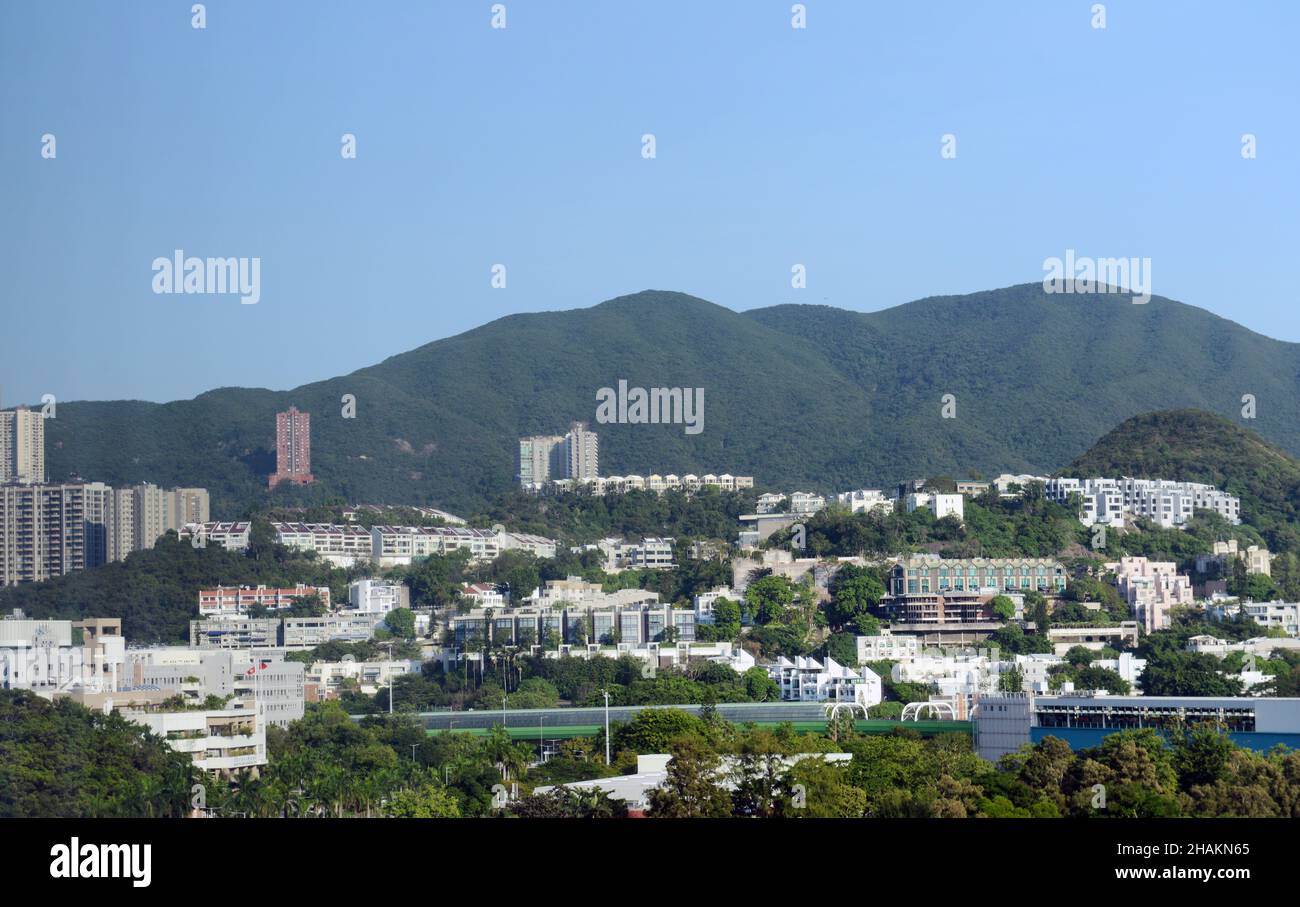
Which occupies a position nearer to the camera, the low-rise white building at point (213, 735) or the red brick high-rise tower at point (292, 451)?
the low-rise white building at point (213, 735)

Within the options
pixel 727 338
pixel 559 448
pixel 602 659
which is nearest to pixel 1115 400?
pixel 727 338

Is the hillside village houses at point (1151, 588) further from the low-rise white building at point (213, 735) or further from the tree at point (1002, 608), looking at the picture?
the low-rise white building at point (213, 735)

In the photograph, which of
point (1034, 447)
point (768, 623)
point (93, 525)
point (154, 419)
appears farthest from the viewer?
point (1034, 447)

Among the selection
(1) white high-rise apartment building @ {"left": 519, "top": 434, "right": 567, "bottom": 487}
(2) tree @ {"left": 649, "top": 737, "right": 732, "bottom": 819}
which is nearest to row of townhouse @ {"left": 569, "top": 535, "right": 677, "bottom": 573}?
(1) white high-rise apartment building @ {"left": 519, "top": 434, "right": 567, "bottom": 487}

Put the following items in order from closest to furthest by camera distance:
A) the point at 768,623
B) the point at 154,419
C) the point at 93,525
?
1. the point at 93,525
2. the point at 768,623
3. the point at 154,419

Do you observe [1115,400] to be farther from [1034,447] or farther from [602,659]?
[602,659]

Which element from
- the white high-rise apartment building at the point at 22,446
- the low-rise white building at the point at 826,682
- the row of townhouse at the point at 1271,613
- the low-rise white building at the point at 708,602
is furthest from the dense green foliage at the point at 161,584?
the row of townhouse at the point at 1271,613

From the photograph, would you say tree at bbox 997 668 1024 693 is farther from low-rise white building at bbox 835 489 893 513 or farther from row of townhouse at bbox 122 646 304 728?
low-rise white building at bbox 835 489 893 513
